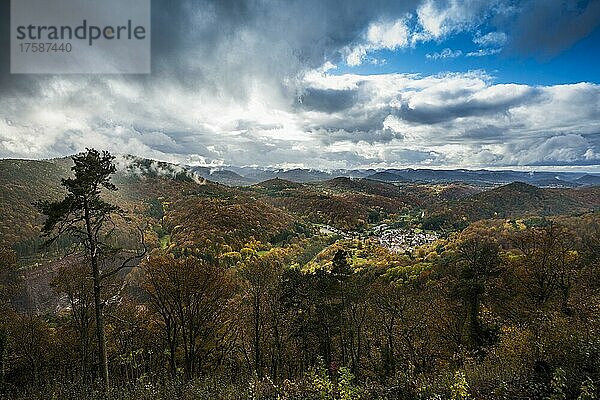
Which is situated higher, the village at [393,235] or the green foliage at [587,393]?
the green foliage at [587,393]

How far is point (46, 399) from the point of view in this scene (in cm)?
1134

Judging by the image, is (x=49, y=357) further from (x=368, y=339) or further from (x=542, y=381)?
(x=542, y=381)

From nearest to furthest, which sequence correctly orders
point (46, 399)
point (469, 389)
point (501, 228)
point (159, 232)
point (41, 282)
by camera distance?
point (469, 389) → point (46, 399) → point (41, 282) → point (159, 232) → point (501, 228)

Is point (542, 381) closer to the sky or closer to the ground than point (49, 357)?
closer to the sky

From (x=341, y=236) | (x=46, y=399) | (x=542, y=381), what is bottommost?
(x=341, y=236)

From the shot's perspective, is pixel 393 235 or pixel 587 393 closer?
pixel 587 393

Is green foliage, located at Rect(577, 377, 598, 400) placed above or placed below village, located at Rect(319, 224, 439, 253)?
above

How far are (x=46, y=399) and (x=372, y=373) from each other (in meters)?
17.3

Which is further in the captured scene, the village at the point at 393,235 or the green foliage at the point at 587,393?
the village at the point at 393,235

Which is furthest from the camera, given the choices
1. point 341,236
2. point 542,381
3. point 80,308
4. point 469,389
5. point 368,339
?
point 341,236

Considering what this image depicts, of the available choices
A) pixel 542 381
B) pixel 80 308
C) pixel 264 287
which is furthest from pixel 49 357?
pixel 542 381

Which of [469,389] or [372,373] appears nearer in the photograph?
[469,389]

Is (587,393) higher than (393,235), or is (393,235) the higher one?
(587,393)

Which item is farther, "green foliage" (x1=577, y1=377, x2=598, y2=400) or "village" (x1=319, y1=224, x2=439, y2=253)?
"village" (x1=319, y1=224, x2=439, y2=253)
